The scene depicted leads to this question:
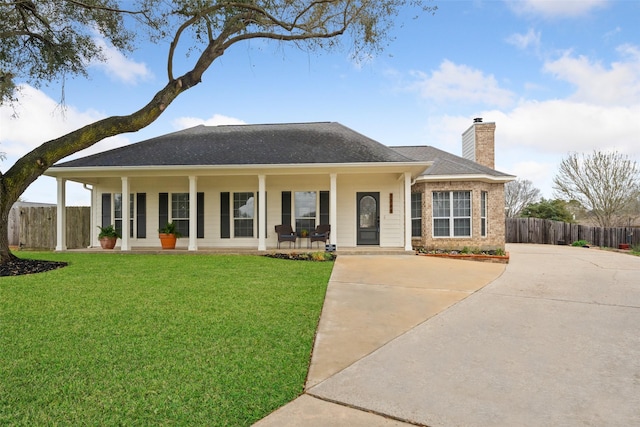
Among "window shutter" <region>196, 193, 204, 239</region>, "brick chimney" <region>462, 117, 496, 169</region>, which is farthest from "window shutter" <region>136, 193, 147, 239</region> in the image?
"brick chimney" <region>462, 117, 496, 169</region>

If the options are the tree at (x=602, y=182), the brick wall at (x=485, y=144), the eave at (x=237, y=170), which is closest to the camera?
the eave at (x=237, y=170)

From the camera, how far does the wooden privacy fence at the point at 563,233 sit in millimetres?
18719

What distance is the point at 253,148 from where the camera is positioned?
44.4ft

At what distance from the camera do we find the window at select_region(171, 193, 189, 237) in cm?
1404

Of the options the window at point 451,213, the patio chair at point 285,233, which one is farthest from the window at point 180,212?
the window at point 451,213

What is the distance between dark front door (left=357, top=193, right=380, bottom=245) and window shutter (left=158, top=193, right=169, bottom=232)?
730 centimetres

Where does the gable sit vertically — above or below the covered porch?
above

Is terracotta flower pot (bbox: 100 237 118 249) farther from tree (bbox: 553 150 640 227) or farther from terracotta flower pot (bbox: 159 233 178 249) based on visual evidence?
tree (bbox: 553 150 640 227)

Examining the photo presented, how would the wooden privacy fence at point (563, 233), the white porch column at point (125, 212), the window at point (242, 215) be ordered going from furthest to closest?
the wooden privacy fence at point (563, 233)
the window at point (242, 215)
the white porch column at point (125, 212)

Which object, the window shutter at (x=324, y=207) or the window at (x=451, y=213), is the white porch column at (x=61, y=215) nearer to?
the window shutter at (x=324, y=207)

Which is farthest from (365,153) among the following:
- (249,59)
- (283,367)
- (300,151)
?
(283,367)

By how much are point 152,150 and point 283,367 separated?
41.0 ft

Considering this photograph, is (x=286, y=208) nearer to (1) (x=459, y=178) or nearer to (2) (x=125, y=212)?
(2) (x=125, y=212)

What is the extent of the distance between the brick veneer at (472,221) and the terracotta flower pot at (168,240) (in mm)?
8964
